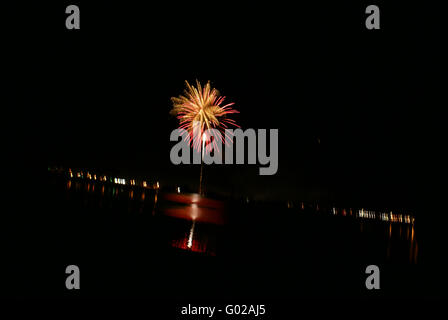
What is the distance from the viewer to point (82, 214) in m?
10.3

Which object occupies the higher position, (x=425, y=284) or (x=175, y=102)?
(x=175, y=102)

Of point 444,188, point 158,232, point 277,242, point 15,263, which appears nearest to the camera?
point 15,263

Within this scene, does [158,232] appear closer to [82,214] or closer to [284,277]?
[82,214]

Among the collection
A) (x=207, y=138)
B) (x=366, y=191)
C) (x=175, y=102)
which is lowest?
(x=366, y=191)

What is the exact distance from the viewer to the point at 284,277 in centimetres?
639

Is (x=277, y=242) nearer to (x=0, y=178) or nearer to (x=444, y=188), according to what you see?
(x=0, y=178)

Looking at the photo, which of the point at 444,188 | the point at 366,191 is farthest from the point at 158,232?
the point at 366,191

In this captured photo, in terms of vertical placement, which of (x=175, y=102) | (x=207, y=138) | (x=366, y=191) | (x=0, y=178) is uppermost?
(x=175, y=102)

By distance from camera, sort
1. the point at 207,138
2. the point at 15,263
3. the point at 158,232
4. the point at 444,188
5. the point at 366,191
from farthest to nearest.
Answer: the point at 366,191
the point at 444,188
the point at 207,138
the point at 158,232
the point at 15,263

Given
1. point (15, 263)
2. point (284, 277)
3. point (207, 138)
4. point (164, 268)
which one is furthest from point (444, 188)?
point (15, 263)

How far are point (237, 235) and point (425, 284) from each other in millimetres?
5579

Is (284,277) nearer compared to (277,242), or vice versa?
(284,277)

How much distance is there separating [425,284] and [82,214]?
1016 cm

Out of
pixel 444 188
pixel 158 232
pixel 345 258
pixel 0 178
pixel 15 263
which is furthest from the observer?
pixel 444 188
